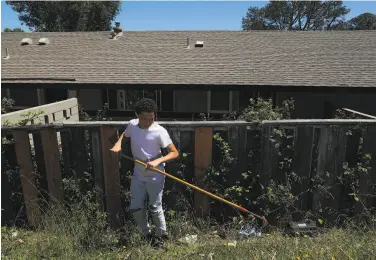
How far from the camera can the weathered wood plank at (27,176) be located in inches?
152

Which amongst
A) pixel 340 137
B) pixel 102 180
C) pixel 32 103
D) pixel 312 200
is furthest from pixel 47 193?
pixel 32 103

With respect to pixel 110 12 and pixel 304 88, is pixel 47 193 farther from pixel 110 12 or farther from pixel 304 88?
pixel 110 12

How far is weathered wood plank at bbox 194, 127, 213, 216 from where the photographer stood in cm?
386

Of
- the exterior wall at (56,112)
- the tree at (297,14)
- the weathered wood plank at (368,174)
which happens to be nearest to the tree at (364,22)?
the tree at (297,14)

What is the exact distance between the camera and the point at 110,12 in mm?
38156

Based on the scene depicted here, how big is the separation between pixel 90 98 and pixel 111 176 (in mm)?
8038

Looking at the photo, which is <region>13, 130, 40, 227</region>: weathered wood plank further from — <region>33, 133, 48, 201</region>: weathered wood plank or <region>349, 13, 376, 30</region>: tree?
<region>349, 13, 376, 30</region>: tree

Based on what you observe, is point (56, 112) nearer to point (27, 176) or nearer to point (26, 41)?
point (27, 176)

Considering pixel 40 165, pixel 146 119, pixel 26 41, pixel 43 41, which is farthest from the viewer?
pixel 26 41

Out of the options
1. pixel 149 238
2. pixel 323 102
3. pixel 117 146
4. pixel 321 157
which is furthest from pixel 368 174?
pixel 323 102

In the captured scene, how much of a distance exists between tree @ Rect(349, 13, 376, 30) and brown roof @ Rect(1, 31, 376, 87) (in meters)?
41.7

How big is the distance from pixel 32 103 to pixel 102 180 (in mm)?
8836

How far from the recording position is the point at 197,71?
417 inches

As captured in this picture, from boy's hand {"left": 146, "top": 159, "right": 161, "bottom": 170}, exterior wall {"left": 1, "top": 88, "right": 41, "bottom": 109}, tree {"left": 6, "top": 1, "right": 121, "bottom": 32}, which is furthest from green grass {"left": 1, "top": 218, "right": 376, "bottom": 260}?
tree {"left": 6, "top": 1, "right": 121, "bottom": 32}
